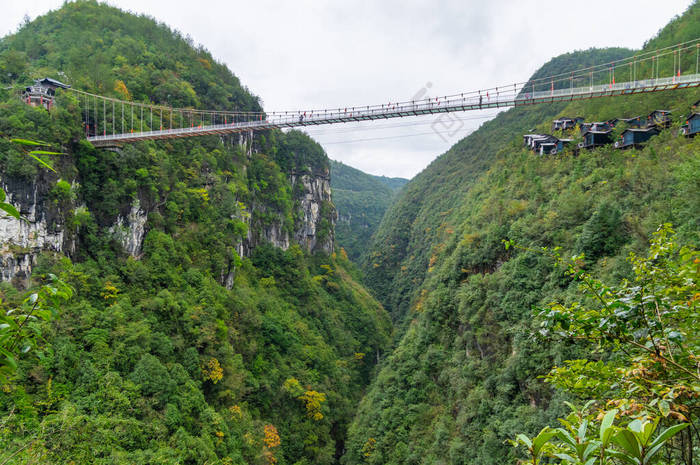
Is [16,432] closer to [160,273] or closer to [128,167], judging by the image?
[160,273]

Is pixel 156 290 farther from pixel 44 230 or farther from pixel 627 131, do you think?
pixel 627 131

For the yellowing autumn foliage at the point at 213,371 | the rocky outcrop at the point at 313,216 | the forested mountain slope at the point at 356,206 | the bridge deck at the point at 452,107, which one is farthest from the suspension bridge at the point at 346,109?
the forested mountain slope at the point at 356,206

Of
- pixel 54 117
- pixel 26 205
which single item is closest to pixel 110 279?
pixel 26 205

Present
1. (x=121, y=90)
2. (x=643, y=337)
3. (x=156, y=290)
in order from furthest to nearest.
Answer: (x=121, y=90)
(x=156, y=290)
(x=643, y=337)

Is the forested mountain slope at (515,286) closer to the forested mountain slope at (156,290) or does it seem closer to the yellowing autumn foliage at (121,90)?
the forested mountain slope at (156,290)

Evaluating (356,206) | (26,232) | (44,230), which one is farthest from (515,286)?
(356,206)
